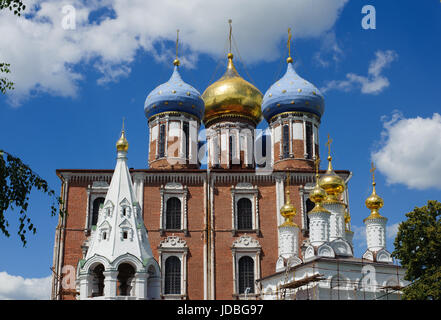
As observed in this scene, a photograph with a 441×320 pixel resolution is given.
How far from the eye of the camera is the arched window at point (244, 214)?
2797 centimetres

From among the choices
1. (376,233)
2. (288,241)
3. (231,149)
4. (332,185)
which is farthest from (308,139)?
(376,233)

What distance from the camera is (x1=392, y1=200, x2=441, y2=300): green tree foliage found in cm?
1822

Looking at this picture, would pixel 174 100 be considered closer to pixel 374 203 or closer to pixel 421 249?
pixel 374 203

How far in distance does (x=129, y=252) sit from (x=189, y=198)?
7201 millimetres

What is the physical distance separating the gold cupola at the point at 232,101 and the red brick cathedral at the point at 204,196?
6.12 ft

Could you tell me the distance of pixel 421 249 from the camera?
1909 centimetres

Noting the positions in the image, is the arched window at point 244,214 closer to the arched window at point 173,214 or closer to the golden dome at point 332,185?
the arched window at point 173,214

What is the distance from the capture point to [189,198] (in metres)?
28.2

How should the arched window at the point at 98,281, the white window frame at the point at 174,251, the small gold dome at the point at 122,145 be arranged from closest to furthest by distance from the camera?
the arched window at the point at 98,281 → the small gold dome at the point at 122,145 → the white window frame at the point at 174,251

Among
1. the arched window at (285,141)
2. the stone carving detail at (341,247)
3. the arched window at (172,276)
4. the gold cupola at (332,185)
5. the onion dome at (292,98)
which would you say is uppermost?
the onion dome at (292,98)

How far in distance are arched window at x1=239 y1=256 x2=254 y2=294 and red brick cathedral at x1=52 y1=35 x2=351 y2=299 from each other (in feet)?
0.15

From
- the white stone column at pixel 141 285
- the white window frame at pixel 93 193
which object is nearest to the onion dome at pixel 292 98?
the white window frame at pixel 93 193

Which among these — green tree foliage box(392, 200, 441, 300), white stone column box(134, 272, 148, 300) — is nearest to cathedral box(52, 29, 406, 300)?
white stone column box(134, 272, 148, 300)

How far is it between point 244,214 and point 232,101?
801 centimetres
